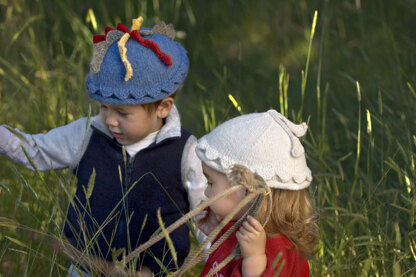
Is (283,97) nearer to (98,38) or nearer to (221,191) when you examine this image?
(98,38)

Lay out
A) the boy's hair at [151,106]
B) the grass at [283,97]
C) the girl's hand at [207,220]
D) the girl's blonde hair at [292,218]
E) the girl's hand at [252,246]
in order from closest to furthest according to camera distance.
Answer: the girl's hand at [252,246] < the girl's blonde hair at [292,218] < the girl's hand at [207,220] < the grass at [283,97] < the boy's hair at [151,106]

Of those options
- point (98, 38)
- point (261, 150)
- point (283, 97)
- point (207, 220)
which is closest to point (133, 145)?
point (98, 38)

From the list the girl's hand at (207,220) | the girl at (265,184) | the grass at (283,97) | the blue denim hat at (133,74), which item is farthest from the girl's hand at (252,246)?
the blue denim hat at (133,74)

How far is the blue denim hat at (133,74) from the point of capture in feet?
8.65

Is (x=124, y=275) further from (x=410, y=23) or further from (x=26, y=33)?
(x=410, y=23)

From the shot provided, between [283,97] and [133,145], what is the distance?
5.20 ft

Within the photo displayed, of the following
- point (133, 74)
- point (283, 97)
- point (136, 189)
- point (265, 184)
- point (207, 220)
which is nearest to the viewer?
point (265, 184)

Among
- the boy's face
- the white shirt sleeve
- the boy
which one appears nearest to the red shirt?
the boy

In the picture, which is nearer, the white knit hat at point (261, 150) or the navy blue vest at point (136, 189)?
the white knit hat at point (261, 150)

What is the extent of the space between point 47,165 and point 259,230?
41.5 inches

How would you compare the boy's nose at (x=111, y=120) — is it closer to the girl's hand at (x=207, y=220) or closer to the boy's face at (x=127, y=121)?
the boy's face at (x=127, y=121)

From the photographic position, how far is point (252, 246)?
208 cm

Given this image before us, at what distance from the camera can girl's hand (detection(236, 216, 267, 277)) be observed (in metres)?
2.06

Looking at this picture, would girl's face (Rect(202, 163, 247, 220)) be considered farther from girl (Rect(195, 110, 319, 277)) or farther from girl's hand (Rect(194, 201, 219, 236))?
girl's hand (Rect(194, 201, 219, 236))
